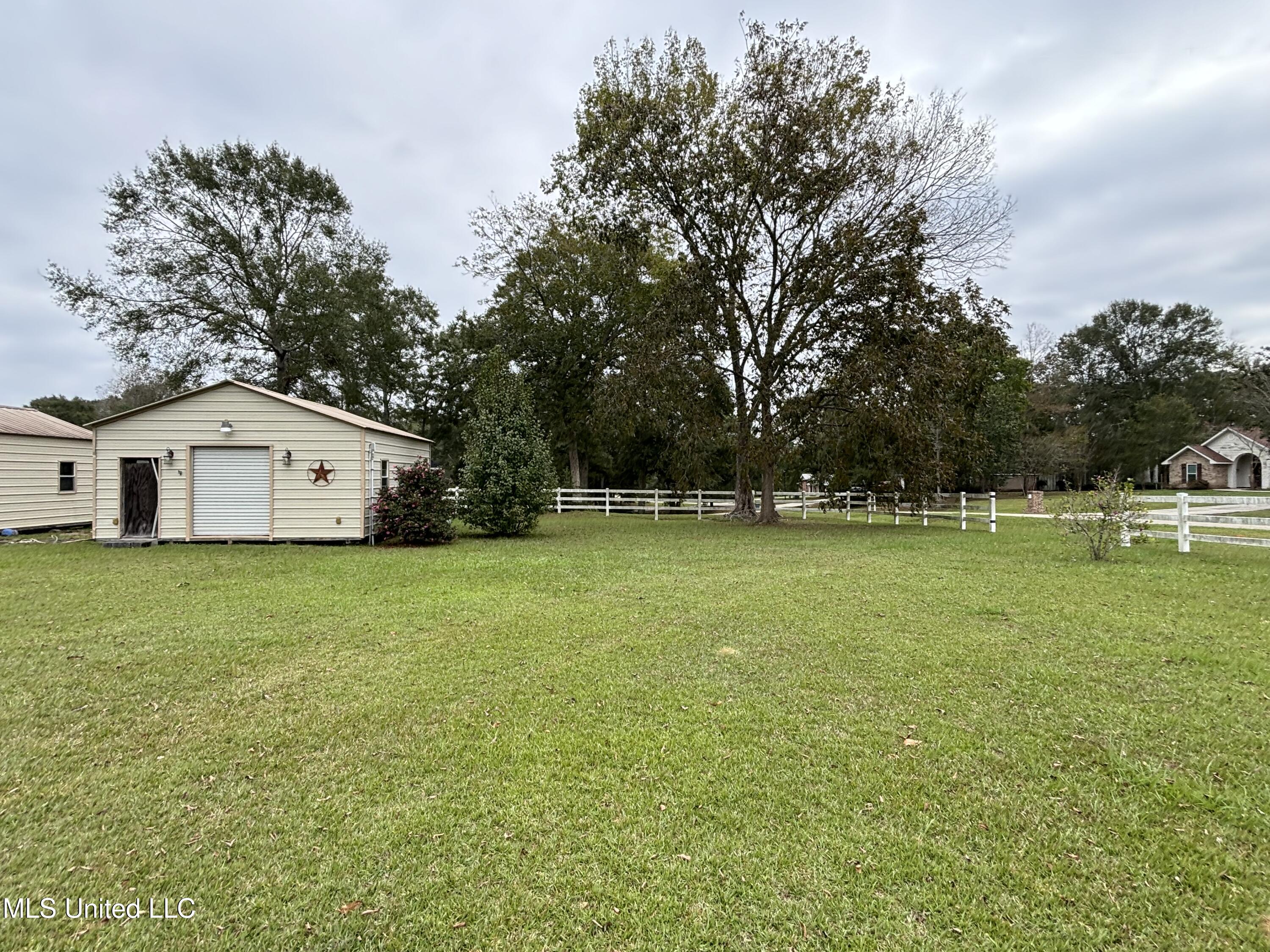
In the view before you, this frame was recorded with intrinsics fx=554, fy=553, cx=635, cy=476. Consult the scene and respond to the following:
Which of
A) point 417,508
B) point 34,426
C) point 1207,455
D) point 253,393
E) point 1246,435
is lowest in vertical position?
point 417,508

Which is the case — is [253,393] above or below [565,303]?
below

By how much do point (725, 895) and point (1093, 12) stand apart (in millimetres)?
14540

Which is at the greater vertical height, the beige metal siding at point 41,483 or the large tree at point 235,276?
the large tree at point 235,276

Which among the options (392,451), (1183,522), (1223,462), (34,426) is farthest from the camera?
(1223,462)

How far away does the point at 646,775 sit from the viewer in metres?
2.77

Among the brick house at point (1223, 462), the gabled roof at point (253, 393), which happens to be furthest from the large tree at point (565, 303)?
the brick house at point (1223, 462)

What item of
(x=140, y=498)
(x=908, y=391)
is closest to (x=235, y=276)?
(x=140, y=498)

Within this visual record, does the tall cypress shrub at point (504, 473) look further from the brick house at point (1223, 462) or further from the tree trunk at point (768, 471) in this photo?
the brick house at point (1223, 462)

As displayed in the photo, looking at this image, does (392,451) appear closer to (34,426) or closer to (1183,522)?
(34,426)

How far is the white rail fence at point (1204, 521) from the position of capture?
8.38 meters

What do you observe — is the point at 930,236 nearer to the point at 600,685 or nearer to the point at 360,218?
the point at 600,685

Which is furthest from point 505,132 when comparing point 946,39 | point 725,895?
point 725,895

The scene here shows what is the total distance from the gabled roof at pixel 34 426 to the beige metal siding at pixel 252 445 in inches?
137

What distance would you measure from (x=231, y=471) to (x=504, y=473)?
18.6 ft
